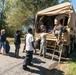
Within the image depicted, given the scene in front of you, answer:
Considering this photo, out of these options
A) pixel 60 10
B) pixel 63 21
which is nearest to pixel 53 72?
pixel 63 21

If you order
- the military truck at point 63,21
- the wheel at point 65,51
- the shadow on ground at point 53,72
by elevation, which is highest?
the military truck at point 63,21

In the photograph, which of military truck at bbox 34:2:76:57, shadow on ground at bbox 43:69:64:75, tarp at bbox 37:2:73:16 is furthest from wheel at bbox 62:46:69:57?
shadow on ground at bbox 43:69:64:75

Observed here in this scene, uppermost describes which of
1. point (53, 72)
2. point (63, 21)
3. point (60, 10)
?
point (60, 10)

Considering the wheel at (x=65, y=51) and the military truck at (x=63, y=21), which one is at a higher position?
the military truck at (x=63, y=21)

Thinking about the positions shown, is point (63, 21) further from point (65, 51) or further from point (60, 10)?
point (65, 51)

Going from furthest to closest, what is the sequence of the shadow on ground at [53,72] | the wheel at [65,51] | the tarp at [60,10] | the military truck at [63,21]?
the tarp at [60,10], the wheel at [65,51], the military truck at [63,21], the shadow on ground at [53,72]

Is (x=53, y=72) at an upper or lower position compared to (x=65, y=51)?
lower

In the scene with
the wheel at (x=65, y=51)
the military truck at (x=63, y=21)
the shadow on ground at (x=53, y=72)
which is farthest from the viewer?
the wheel at (x=65, y=51)

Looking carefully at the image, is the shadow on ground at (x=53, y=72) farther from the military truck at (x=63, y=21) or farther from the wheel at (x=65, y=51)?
the wheel at (x=65, y=51)

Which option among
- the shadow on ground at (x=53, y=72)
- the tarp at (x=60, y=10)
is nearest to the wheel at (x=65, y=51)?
the tarp at (x=60, y=10)

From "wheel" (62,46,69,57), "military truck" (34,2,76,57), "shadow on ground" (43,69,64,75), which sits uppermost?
"military truck" (34,2,76,57)

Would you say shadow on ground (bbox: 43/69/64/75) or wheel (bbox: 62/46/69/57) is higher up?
wheel (bbox: 62/46/69/57)

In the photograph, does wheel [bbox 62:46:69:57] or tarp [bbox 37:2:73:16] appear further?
tarp [bbox 37:2:73:16]

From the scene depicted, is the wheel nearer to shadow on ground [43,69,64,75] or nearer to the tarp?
the tarp
